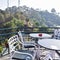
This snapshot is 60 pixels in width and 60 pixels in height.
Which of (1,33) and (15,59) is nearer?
(15,59)

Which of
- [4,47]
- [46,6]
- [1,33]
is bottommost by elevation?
[4,47]

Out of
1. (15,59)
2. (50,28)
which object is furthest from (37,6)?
(15,59)

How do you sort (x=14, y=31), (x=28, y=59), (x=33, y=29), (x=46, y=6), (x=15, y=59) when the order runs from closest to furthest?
(x=28, y=59) < (x=15, y=59) < (x=14, y=31) < (x=33, y=29) < (x=46, y=6)

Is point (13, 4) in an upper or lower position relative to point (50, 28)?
upper

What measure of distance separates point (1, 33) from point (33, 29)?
1364mm

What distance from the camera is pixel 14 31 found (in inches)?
212

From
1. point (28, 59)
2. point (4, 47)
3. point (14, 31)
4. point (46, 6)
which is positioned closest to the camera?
point (28, 59)

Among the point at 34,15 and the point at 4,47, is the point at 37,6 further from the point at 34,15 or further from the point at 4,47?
the point at 4,47

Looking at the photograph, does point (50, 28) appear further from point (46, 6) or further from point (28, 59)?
point (46, 6)

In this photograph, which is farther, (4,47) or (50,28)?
(50,28)

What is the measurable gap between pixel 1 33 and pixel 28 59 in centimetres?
254

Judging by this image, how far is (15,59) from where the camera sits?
2988mm

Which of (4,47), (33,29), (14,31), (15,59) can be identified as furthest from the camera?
(33,29)

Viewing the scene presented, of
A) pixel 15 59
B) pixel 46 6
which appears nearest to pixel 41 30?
pixel 15 59
